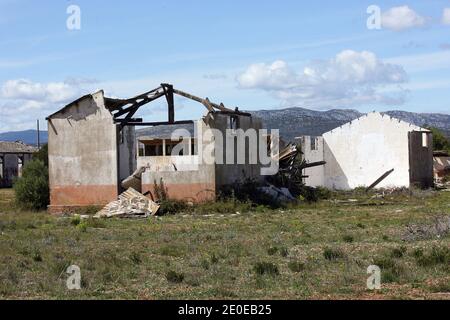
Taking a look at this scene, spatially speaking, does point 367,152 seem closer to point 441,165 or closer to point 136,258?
point 441,165

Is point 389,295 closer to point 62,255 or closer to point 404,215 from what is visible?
point 62,255

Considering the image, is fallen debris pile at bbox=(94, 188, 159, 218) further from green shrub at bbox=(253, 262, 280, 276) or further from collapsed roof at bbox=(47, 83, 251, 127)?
green shrub at bbox=(253, 262, 280, 276)

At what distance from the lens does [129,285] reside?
45.1ft

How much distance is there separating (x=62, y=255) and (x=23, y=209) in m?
20.1

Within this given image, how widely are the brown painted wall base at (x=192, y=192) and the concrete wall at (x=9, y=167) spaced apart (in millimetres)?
48755

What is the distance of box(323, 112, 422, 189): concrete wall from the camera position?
4900 cm

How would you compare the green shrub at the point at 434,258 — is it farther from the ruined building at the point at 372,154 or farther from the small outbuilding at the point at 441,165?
the small outbuilding at the point at 441,165

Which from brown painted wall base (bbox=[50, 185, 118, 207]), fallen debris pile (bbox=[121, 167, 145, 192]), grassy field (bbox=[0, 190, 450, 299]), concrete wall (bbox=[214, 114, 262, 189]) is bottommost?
grassy field (bbox=[0, 190, 450, 299])

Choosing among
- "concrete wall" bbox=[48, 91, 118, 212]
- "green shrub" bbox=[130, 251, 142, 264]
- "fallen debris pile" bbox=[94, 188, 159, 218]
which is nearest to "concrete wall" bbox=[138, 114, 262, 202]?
"fallen debris pile" bbox=[94, 188, 159, 218]

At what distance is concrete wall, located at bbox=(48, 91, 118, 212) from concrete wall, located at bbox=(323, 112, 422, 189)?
20989 mm

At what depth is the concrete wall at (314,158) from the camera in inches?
2056

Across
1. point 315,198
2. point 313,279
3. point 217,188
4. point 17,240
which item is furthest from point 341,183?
point 313,279
